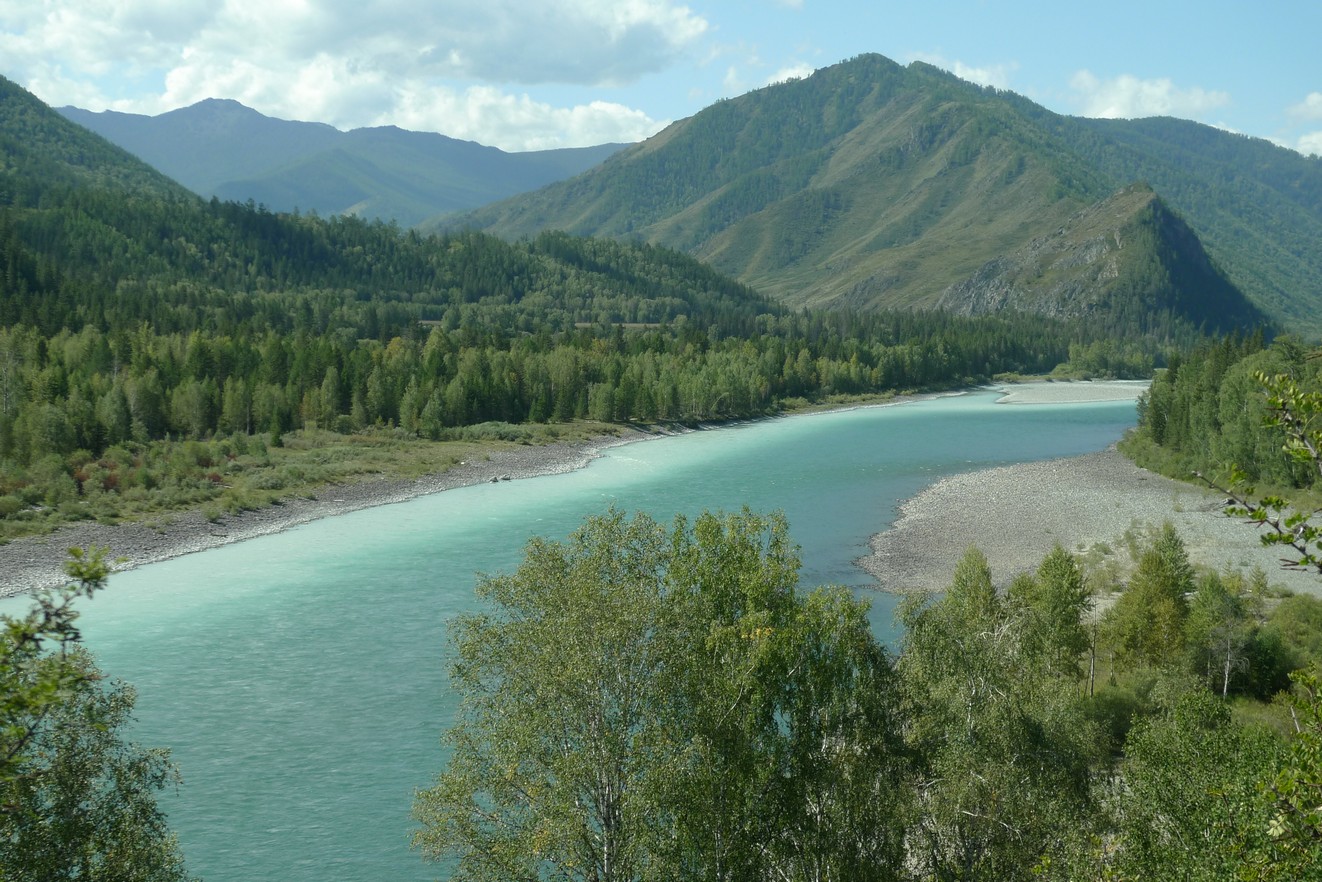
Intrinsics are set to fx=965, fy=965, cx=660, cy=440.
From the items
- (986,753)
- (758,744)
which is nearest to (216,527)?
(758,744)

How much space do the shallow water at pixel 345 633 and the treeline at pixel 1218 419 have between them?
1733cm

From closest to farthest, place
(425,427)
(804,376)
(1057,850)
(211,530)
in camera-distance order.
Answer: (1057,850) → (211,530) → (425,427) → (804,376)

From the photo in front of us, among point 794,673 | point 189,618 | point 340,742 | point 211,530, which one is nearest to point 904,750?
point 794,673

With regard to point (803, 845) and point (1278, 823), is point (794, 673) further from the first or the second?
point (1278, 823)

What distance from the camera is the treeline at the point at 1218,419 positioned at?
79.2 m

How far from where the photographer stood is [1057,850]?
2070cm

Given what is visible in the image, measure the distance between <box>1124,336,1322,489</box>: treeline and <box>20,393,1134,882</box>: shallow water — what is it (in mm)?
17328

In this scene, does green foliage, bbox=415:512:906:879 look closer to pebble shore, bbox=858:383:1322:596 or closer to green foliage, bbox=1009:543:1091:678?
green foliage, bbox=1009:543:1091:678

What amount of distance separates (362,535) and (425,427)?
4673 centimetres

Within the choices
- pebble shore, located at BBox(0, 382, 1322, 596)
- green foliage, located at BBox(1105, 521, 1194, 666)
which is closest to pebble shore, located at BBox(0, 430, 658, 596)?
pebble shore, located at BBox(0, 382, 1322, 596)

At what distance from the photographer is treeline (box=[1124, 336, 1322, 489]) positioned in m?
79.2

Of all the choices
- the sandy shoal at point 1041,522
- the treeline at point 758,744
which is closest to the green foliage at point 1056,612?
the treeline at point 758,744

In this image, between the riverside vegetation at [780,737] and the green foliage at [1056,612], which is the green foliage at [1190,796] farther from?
the green foliage at [1056,612]

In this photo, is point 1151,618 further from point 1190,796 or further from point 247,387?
point 247,387
